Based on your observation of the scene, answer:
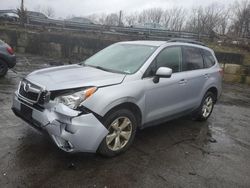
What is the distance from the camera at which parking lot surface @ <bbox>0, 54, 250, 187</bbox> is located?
3412 mm

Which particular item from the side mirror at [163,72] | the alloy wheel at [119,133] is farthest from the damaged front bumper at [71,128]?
the side mirror at [163,72]

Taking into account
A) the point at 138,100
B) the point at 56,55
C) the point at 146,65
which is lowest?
the point at 56,55

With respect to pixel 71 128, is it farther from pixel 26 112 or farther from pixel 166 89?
pixel 166 89

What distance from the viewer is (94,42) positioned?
17469 mm

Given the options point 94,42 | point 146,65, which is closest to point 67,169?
point 146,65

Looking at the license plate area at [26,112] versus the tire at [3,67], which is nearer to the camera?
the license plate area at [26,112]

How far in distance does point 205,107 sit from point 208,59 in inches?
42.7

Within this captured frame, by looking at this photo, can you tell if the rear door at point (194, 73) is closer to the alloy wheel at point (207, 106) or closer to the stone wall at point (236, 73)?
the alloy wheel at point (207, 106)

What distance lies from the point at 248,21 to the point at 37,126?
30807 millimetres

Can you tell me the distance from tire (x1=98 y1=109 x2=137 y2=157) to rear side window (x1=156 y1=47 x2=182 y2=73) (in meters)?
1.14

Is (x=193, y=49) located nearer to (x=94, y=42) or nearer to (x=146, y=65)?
(x=146, y=65)

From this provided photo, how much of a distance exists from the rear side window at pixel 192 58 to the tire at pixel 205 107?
2.36 feet

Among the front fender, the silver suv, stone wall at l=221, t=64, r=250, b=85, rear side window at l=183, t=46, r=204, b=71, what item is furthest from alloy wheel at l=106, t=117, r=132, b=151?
stone wall at l=221, t=64, r=250, b=85

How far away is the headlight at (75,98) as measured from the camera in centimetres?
348
